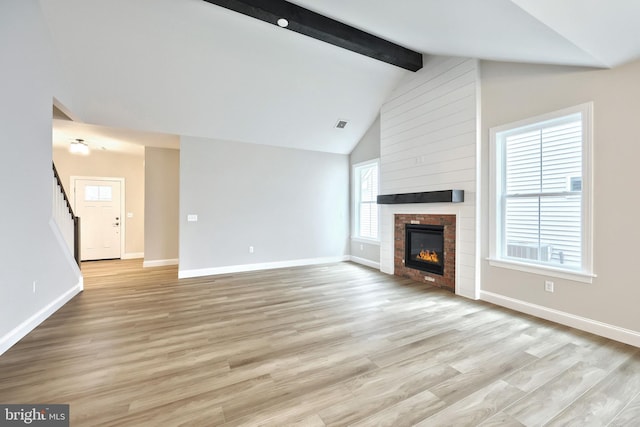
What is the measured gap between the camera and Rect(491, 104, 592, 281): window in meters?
2.90

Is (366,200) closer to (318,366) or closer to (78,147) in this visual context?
(318,366)

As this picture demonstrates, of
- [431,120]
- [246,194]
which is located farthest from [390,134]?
[246,194]

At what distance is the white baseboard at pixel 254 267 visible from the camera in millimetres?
5182

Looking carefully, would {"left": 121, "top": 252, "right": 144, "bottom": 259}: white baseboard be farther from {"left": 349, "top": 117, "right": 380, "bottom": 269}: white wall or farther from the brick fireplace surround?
the brick fireplace surround

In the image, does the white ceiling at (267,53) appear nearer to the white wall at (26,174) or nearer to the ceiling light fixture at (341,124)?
the ceiling light fixture at (341,124)

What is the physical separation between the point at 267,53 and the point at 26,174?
3265mm

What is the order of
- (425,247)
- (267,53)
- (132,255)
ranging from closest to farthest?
(267,53) < (425,247) < (132,255)

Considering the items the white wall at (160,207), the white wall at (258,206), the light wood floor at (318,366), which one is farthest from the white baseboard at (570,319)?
the white wall at (160,207)

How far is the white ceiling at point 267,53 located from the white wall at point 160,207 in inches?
56.7

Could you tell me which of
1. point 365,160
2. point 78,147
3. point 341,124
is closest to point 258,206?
point 341,124

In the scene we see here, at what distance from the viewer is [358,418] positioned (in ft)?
5.38

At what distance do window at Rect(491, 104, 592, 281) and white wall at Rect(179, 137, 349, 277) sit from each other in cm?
359

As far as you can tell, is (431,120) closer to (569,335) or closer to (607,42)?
(607,42)

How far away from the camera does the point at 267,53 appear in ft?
13.3
